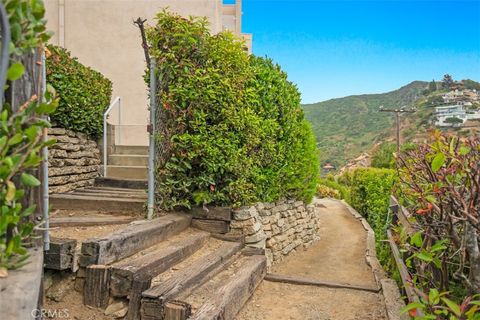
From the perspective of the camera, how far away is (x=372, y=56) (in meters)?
58.3

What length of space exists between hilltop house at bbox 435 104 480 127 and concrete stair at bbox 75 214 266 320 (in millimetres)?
26310

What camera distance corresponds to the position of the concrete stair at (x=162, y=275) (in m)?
2.87

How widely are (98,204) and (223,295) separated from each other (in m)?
2.39

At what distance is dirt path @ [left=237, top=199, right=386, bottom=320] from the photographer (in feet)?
12.3

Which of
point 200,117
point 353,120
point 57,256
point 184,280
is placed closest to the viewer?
point 57,256

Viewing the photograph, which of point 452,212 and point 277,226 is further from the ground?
point 452,212

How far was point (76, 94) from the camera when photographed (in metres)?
5.92

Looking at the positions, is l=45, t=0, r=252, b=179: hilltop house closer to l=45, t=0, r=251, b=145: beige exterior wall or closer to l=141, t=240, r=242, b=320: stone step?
l=45, t=0, r=251, b=145: beige exterior wall

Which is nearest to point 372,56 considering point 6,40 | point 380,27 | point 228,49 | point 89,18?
point 380,27

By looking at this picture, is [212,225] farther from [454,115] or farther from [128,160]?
[454,115]

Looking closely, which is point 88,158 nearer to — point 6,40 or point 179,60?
point 179,60

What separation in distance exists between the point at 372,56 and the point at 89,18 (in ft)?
182

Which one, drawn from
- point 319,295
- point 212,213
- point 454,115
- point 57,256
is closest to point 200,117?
point 212,213

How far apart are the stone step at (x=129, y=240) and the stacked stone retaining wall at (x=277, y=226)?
32.9 inches
